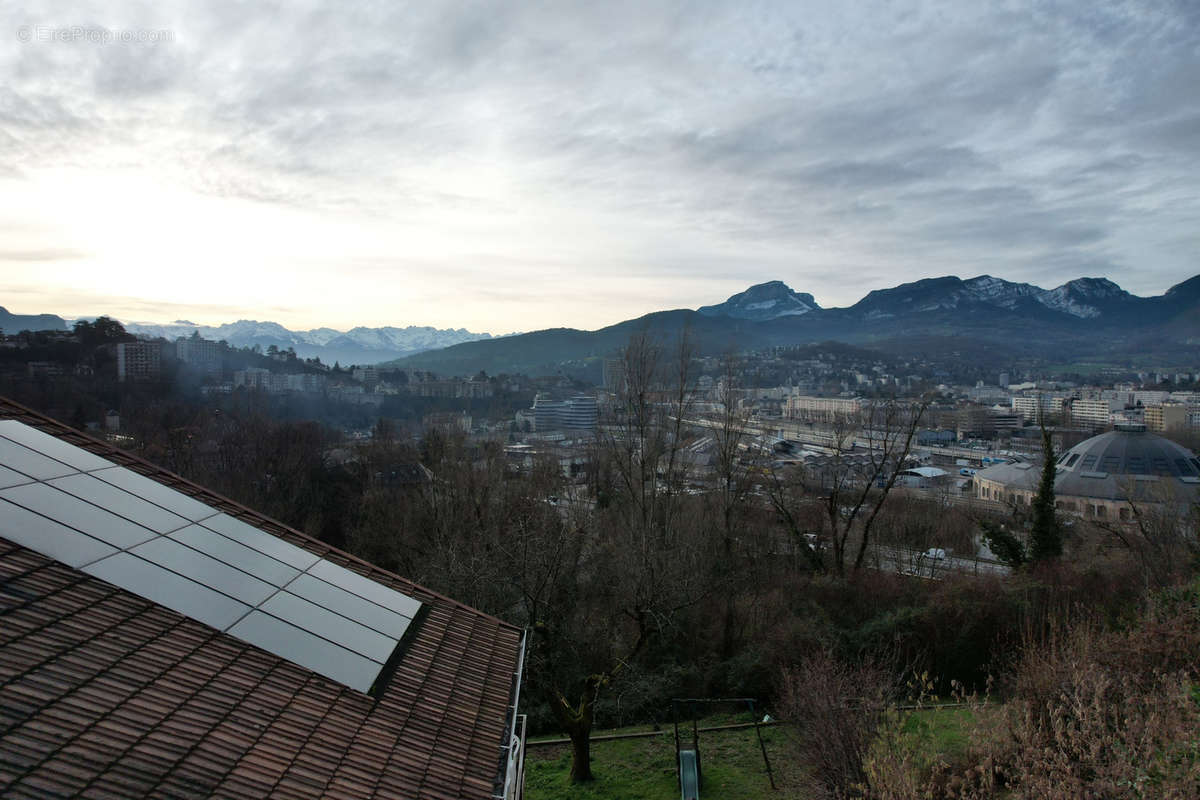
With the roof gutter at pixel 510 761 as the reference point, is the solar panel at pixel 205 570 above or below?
above

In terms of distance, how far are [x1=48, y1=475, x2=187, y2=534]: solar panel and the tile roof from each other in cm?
143

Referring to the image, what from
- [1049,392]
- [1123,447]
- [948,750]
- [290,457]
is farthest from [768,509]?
[1049,392]

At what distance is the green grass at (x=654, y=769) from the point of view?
12.1m

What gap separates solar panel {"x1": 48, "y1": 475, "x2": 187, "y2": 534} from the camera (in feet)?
21.2

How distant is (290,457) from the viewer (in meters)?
34.6

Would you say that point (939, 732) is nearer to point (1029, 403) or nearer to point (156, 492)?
point (156, 492)

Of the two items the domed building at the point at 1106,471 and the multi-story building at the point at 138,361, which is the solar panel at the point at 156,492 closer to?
the multi-story building at the point at 138,361

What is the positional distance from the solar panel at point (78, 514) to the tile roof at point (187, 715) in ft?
2.45

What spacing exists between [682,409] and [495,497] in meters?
8.94

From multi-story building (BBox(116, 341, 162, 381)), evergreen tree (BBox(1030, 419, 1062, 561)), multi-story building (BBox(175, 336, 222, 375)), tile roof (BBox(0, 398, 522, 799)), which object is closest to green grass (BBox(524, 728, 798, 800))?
tile roof (BBox(0, 398, 522, 799))

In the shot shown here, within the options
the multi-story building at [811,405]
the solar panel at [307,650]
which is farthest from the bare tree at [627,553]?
the multi-story building at [811,405]

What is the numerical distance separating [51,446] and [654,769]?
11.2 meters

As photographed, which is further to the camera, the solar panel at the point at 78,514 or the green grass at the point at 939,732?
the green grass at the point at 939,732

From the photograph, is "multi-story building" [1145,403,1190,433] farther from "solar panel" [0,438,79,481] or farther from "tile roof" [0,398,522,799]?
"solar panel" [0,438,79,481]
